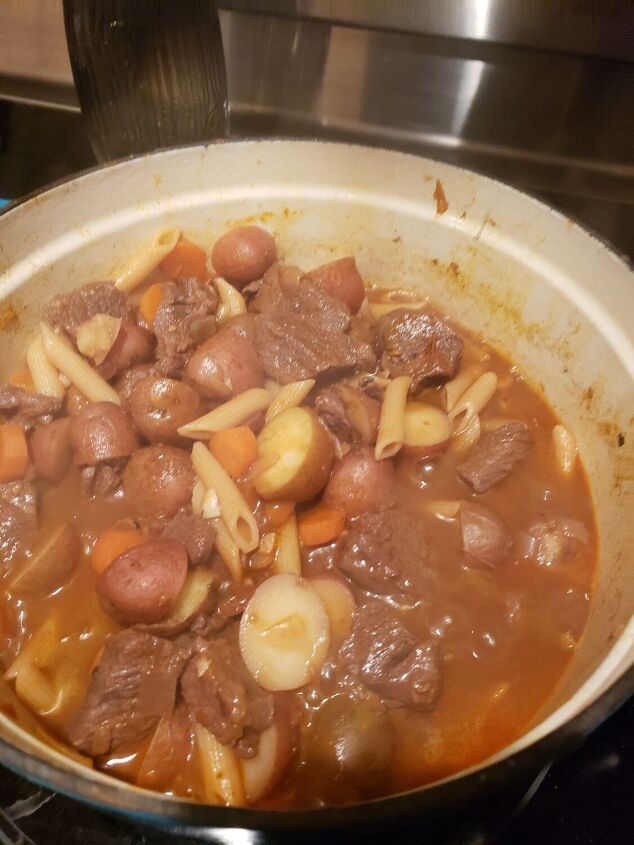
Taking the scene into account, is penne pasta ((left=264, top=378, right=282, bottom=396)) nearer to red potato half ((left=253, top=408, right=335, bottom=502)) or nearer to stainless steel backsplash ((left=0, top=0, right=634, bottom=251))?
red potato half ((left=253, top=408, right=335, bottom=502))

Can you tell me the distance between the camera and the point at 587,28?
2.48 metres

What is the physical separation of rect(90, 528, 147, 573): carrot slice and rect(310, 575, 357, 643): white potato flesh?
469 mm

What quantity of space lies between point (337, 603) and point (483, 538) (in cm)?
42

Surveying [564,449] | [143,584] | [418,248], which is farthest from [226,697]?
[418,248]

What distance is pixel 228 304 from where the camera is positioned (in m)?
2.30

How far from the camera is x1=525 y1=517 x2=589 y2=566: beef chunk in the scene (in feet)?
→ 5.98

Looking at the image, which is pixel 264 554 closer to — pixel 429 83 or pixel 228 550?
pixel 228 550

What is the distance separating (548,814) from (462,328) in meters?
1.47

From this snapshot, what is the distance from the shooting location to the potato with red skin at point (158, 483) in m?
1.80

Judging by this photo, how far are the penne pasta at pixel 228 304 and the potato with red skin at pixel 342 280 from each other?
0.84ft

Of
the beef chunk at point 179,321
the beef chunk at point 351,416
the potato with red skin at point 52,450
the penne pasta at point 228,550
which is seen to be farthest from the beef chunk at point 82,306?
the penne pasta at point 228,550

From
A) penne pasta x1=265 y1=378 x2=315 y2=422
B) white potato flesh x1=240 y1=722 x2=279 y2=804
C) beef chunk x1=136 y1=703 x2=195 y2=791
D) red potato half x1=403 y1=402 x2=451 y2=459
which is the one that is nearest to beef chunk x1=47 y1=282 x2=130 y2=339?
penne pasta x1=265 y1=378 x2=315 y2=422

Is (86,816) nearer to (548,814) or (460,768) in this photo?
(460,768)

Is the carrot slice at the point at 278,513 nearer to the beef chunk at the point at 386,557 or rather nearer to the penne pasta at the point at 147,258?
the beef chunk at the point at 386,557
